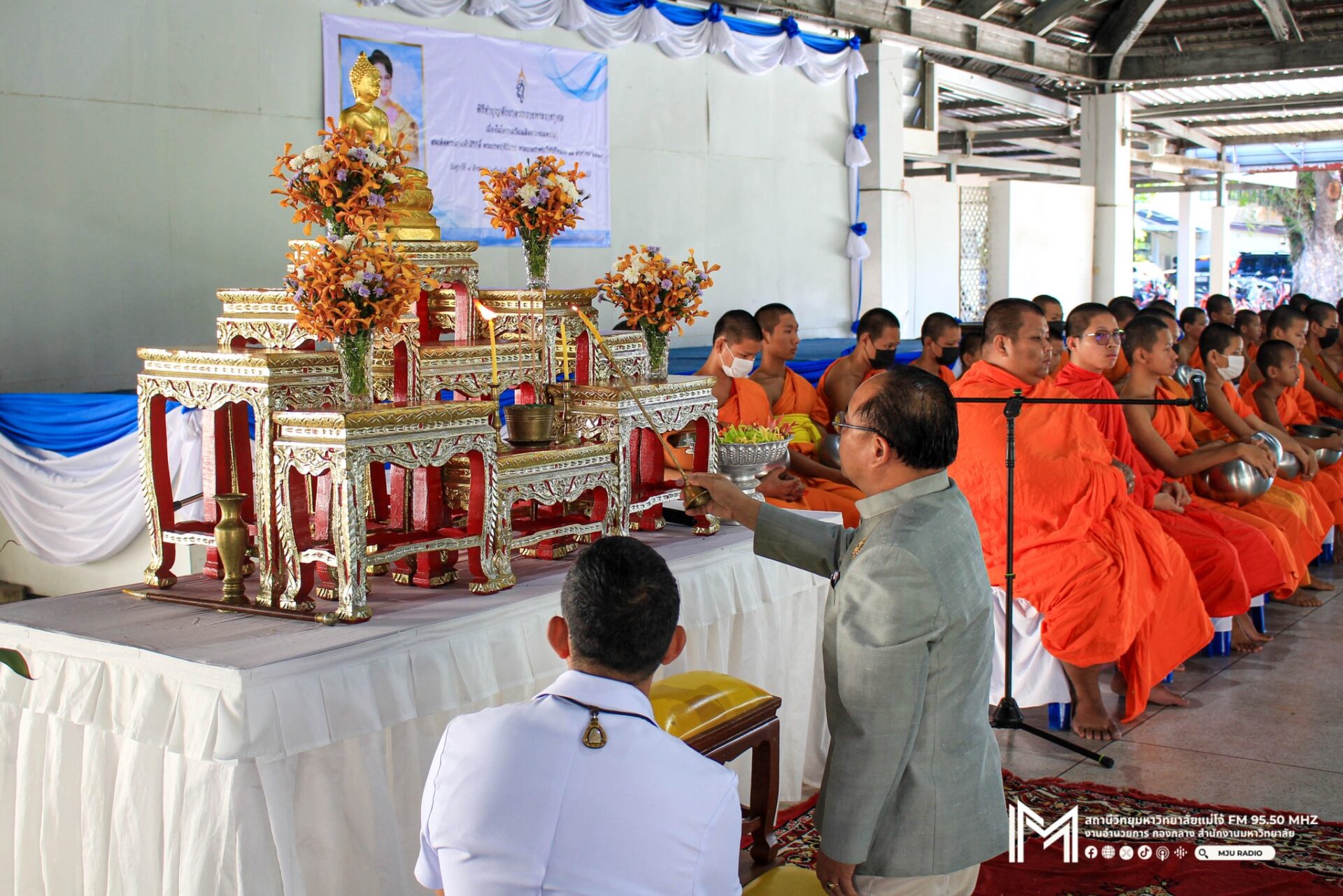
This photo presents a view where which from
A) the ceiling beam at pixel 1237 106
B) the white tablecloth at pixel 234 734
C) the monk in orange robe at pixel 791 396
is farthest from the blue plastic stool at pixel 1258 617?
the ceiling beam at pixel 1237 106

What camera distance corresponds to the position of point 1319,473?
6898 mm

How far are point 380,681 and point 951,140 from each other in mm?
15787

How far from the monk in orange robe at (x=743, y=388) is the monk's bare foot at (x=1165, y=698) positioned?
1305mm

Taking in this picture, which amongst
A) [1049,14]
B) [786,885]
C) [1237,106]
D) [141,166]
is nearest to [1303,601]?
[786,885]

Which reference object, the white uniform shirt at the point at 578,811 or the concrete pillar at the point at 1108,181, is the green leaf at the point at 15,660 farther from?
the concrete pillar at the point at 1108,181

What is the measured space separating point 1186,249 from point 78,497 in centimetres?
1720

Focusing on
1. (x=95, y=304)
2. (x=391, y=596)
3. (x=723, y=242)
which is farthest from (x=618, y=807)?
(x=723, y=242)

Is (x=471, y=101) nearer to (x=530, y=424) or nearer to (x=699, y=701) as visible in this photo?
(x=530, y=424)

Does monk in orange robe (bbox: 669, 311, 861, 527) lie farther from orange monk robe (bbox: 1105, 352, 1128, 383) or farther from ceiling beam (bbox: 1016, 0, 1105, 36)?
ceiling beam (bbox: 1016, 0, 1105, 36)

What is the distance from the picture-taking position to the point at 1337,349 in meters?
8.70

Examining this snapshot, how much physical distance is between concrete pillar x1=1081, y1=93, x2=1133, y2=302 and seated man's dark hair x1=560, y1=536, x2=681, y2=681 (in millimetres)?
13359

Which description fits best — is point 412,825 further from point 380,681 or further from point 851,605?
point 851,605

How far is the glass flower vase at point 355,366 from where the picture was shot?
2773 millimetres

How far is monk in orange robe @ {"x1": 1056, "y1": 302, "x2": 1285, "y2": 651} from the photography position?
4949mm
